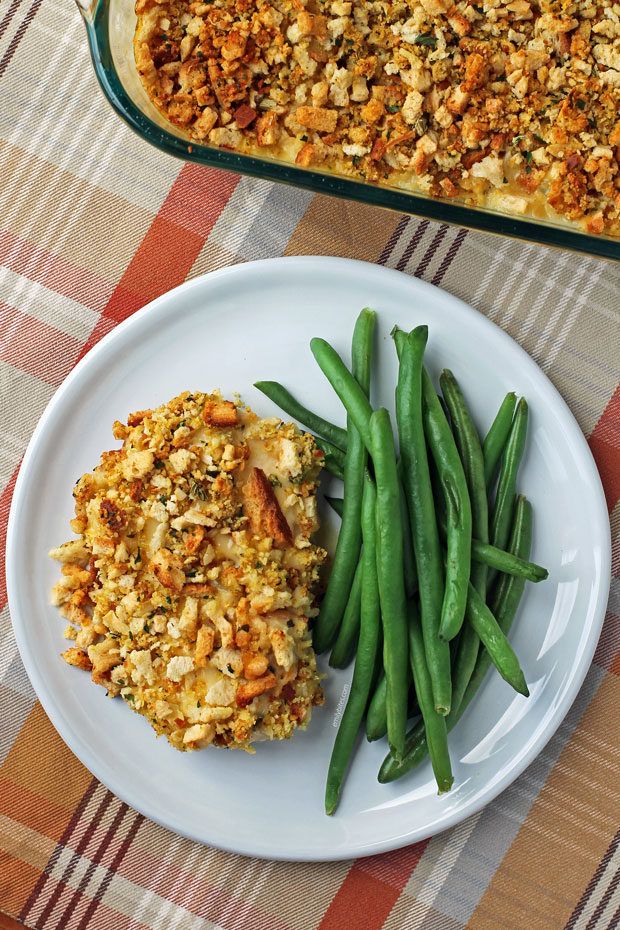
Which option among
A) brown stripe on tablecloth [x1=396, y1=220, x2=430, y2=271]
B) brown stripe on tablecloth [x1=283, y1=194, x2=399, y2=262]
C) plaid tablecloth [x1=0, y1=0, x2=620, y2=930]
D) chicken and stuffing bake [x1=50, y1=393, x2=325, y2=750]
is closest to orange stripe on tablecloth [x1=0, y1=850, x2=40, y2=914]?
plaid tablecloth [x1=0, y1=0, x2=620, y2=930]

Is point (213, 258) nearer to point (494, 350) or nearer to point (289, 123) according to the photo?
point (289, 123)

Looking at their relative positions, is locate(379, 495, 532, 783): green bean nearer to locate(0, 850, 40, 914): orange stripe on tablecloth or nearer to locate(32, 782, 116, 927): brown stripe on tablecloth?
locate(32, 782, 116, 927): brown stripe on tablecloth

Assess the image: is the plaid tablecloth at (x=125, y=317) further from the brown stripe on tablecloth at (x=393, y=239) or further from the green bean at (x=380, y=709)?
the green bean at (x=380, y=709)

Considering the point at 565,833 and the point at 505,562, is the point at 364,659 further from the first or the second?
the point at 565,833

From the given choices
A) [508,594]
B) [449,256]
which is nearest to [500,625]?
[508,594]

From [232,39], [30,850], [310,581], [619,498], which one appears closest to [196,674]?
[310,581]
